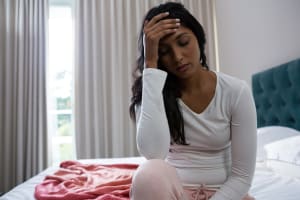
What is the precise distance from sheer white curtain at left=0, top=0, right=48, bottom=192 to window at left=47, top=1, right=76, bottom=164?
0.14m

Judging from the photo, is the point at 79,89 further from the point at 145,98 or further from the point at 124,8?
the point at 145,98

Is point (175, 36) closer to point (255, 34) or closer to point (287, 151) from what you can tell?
point (287, 151)

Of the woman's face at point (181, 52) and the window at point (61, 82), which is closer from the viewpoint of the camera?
the woman's face at point (181, 52)

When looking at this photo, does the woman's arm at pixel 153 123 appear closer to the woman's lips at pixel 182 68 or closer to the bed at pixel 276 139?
the woman's lips at pixel 182 68

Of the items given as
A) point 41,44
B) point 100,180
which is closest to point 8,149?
point 41,44

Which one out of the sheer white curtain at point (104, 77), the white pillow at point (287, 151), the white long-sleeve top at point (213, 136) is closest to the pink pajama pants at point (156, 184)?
the white long-sleeve top at point (213, 136)

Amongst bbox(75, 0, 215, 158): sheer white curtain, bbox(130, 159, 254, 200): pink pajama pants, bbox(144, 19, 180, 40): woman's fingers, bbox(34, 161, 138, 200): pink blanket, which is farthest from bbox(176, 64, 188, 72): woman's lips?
bbox(75, 0, 215, 158): sheer white curtain

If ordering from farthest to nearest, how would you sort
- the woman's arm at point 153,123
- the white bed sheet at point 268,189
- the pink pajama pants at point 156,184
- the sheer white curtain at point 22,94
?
the sheer white curtain at point 22,94 < the white bed sheet at point 268,189 < the woman's arm at point 153,123 < the pink pajama pants at point 156,184

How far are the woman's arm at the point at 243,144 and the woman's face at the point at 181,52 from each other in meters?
0.20

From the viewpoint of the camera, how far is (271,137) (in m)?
1.77

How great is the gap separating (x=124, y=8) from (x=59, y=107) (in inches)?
52.9

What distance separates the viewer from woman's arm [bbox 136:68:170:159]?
34.1 inches

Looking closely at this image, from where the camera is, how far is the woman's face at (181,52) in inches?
36.3

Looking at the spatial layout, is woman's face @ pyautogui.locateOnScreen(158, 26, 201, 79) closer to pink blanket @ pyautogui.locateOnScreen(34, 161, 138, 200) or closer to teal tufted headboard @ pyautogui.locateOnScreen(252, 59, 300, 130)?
pink blanket @ pyautogui.locateOnScreen(34, 161, 138, 200)
